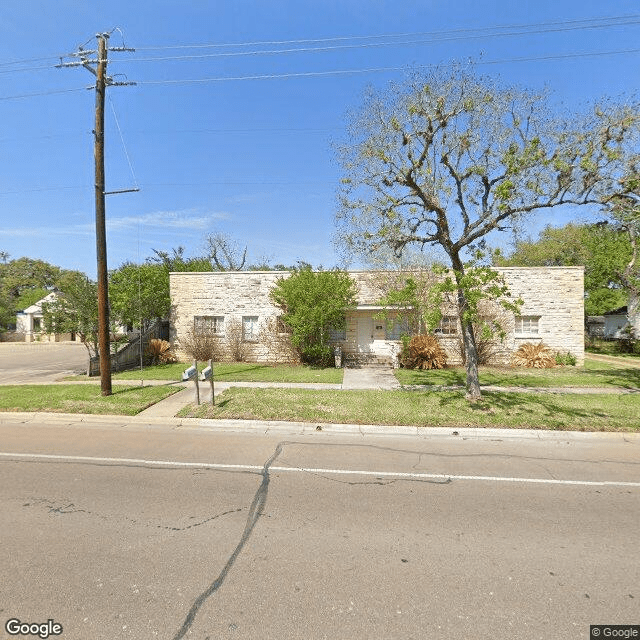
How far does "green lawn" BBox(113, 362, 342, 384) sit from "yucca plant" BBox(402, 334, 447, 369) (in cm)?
308

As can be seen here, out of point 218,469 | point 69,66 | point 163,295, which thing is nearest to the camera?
point 218,469

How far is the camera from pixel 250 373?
14289 mm

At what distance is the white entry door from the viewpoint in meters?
17.6

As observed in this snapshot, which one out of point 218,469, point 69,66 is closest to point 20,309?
point 69,66

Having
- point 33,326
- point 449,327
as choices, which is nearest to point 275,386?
point 449,327

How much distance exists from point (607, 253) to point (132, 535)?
34.0m

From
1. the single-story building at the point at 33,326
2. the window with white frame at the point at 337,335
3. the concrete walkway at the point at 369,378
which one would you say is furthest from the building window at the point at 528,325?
the single-story building at the point at 33,326

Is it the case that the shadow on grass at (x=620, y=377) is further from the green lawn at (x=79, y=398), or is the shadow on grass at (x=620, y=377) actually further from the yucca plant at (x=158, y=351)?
the yucca plant at (x=158, y=351)

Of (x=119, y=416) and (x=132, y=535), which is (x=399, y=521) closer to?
(x=132, y=535)

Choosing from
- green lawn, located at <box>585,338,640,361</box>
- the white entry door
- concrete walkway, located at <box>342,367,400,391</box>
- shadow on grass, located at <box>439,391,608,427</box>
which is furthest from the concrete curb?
green lawn, located at <box>585,338,640,361</box>

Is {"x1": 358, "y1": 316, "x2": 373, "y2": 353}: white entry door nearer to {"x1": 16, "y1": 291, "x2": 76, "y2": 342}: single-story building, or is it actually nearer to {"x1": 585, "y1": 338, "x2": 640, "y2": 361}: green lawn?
{"x1": 585, "y1": 338, "x2": 640, "y2": 361}: green lawn

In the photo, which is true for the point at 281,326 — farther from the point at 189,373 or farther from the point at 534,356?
the point at 534,356

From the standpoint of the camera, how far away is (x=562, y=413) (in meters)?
8.49

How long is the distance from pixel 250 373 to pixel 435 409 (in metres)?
7.64
